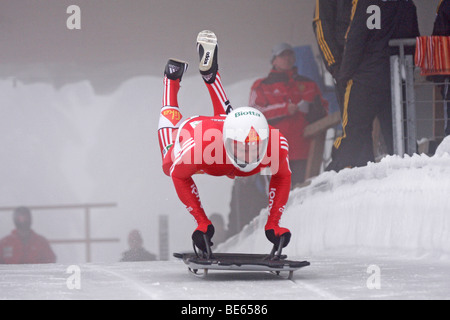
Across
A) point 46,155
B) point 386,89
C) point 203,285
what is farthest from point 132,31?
point 203,285

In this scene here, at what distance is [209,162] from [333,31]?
13.4ft

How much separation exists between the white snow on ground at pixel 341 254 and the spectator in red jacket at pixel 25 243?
193 cm

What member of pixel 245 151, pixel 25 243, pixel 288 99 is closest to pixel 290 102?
pixel 288 99

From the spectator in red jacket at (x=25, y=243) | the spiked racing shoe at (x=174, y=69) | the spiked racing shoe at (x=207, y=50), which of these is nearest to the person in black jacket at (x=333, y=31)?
the spiked racing shoe at (x=174, y=69)

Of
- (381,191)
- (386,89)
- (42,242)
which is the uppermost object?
(386,89)

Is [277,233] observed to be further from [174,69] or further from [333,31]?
[333,31]

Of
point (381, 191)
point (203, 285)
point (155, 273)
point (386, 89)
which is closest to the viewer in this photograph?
point (203, 285)

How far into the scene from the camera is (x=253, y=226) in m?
7.95

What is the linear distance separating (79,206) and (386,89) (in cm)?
345

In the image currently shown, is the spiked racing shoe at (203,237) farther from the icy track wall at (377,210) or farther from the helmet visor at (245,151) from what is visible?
the icy track wall at (377,210)

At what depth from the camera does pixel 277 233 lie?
385cm

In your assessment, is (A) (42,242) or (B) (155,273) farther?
(A) (42,242)

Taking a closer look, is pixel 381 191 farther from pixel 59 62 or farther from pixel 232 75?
pixel 59 62

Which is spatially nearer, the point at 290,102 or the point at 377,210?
the point at 377,210
